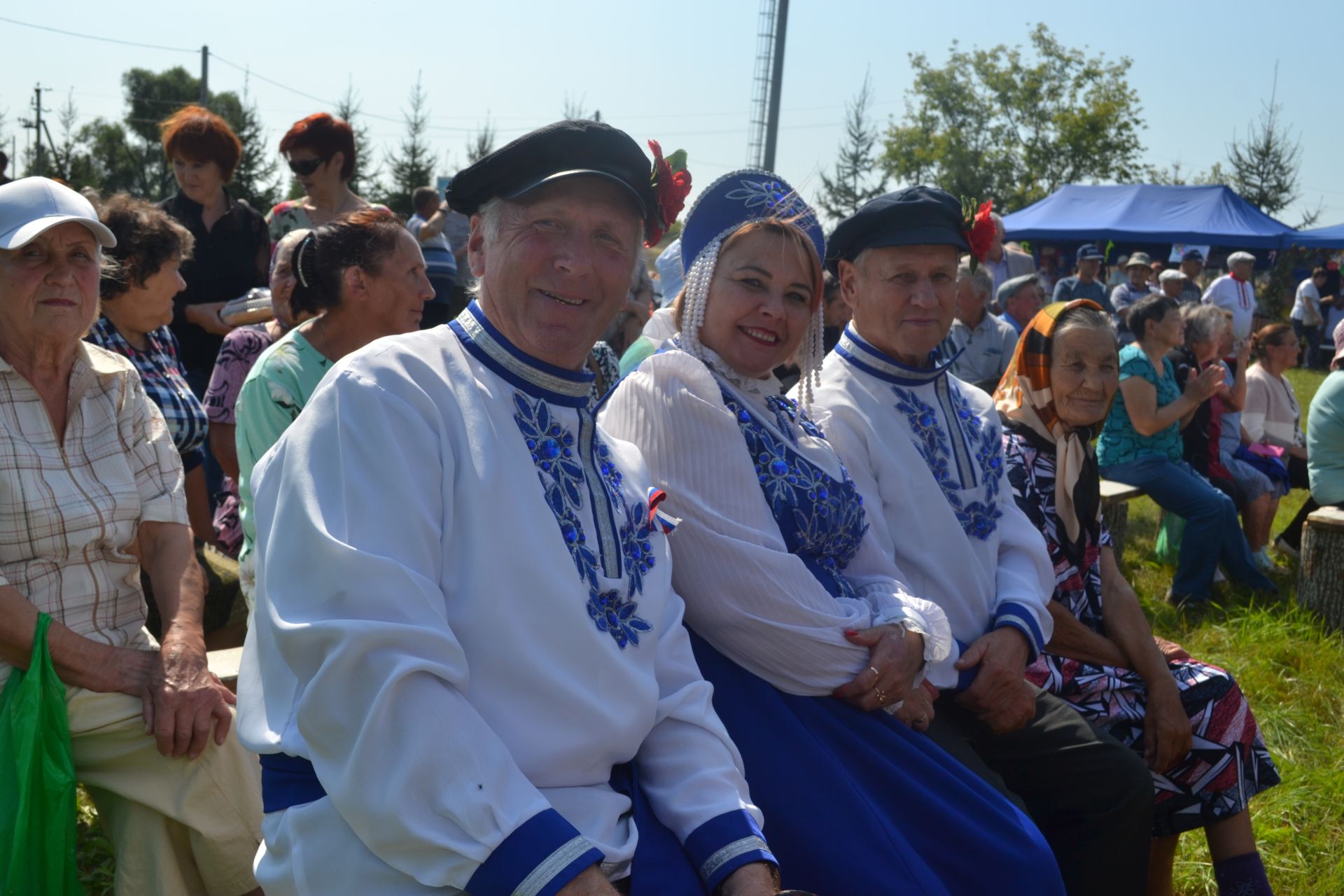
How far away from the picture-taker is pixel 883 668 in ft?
7.38

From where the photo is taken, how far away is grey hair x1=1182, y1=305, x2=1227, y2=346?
6602 mm

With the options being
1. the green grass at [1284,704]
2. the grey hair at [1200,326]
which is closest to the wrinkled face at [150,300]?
the green grass at [1284,704]

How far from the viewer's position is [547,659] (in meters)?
1.68

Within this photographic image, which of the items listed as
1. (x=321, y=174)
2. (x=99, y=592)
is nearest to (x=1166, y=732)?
(x=99, y=592)

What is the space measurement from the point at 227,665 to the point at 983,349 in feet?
17.9

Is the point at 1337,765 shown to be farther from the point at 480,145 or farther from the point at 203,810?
the point at 480,145

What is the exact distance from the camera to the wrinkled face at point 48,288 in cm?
251

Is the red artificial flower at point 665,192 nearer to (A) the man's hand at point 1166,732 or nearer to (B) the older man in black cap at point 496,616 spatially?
(B) the older man in black cap at point 496,616

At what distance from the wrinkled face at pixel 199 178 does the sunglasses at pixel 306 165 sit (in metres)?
0.36

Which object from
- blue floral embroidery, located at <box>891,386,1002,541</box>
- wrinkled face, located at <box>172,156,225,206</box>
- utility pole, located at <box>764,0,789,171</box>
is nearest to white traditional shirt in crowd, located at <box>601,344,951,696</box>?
blue floral embroidery, located at <box>891,386,1002,541</box>

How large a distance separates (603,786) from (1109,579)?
2.12 m

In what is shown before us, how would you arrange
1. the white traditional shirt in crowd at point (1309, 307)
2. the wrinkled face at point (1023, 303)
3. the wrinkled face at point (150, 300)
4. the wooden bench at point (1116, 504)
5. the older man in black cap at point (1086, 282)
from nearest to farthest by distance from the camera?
the wrinkled face at point (150, 300) → the wooden bench at point (1116, 504) → the wrinkled face at point (1023, 303) → the older man in black cap at point (1086, 282) → the white traditional shirt in crowd at point (1309, 307)

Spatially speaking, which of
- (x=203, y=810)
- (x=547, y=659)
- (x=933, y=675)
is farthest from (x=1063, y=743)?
(x=203, y=810)

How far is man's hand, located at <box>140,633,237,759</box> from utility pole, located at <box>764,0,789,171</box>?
11304mm
